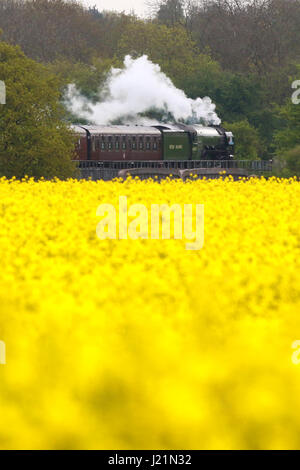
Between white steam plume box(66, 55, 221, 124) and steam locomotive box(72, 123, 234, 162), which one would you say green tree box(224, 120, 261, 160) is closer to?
white steam plume box(66, 55, 221, 124)

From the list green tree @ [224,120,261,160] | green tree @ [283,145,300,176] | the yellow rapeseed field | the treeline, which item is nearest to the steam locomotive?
green tree @ [224,120,261,160]

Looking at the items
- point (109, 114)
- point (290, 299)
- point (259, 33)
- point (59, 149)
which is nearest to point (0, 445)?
point (290, 299)

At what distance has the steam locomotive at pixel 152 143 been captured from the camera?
4738 cm

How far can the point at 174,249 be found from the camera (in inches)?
368

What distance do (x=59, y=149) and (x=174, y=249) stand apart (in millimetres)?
24243

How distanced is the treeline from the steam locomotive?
1447 cm

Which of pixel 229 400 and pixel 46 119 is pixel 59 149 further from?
pixel 229 400

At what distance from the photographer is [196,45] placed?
91562 millimetres

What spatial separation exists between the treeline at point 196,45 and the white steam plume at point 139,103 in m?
2.72

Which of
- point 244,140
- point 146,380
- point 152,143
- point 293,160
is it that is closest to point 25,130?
point 293,160

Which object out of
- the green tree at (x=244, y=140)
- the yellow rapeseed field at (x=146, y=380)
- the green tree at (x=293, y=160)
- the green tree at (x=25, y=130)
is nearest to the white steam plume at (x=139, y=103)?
the green tree at (x=244, y=140)

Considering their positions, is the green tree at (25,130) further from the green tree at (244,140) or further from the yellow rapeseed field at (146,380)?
the green tree at (244,140)

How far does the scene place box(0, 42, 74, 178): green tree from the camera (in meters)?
33.0

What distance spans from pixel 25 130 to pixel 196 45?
199ft
